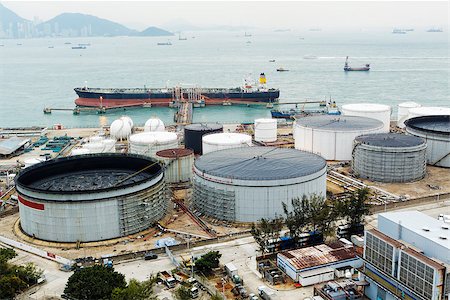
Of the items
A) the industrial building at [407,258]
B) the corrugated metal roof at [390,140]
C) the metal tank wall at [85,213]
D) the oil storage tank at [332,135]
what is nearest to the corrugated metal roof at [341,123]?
the oil storage tank at [332,135]

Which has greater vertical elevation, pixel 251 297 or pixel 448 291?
pixel 448 291

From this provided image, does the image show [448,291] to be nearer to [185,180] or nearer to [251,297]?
[251,297]

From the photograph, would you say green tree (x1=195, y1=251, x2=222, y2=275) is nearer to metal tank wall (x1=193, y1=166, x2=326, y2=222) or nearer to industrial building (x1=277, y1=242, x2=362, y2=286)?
industrial building (x1=277, y1=242, x2=362, y2=286)

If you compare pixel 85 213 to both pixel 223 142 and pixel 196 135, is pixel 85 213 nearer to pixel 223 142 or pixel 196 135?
pixel 223 142

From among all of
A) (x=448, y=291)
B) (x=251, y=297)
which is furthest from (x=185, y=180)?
(x=448, y=291)

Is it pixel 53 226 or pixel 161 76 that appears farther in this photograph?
pixel 161 76

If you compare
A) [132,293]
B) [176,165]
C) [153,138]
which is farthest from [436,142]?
[132,293]
